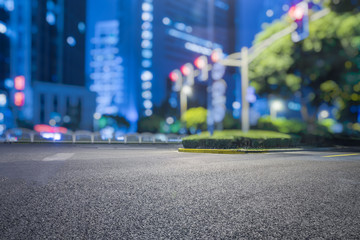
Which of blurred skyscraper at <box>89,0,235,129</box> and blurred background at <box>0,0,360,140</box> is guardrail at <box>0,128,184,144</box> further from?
blurred skyscraper at <box>89,0,235,129</box>

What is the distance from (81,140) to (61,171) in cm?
1965

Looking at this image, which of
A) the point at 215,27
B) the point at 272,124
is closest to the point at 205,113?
the point at 272,124

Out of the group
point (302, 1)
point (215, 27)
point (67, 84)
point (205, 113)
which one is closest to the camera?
point (302, 1)

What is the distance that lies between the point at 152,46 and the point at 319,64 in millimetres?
90158

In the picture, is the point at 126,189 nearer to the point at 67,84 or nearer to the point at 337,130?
the point at 337,130

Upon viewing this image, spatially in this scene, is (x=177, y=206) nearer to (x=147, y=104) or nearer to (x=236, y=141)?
(x=236, y=141)

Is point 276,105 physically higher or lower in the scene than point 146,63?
lower

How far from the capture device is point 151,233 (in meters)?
3.60

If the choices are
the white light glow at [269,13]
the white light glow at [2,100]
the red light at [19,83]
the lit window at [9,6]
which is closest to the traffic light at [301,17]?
the white light glow at [2,100]

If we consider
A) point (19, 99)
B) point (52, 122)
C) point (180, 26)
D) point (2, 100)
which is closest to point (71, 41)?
point (52, 122)

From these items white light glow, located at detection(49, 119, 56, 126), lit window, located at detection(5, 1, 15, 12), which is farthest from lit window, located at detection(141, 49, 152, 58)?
lit window, located at detection(5, 1, 15, 12)

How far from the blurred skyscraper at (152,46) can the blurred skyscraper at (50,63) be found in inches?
687

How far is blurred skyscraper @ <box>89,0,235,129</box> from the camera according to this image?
361 feet

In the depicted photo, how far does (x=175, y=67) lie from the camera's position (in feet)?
405
